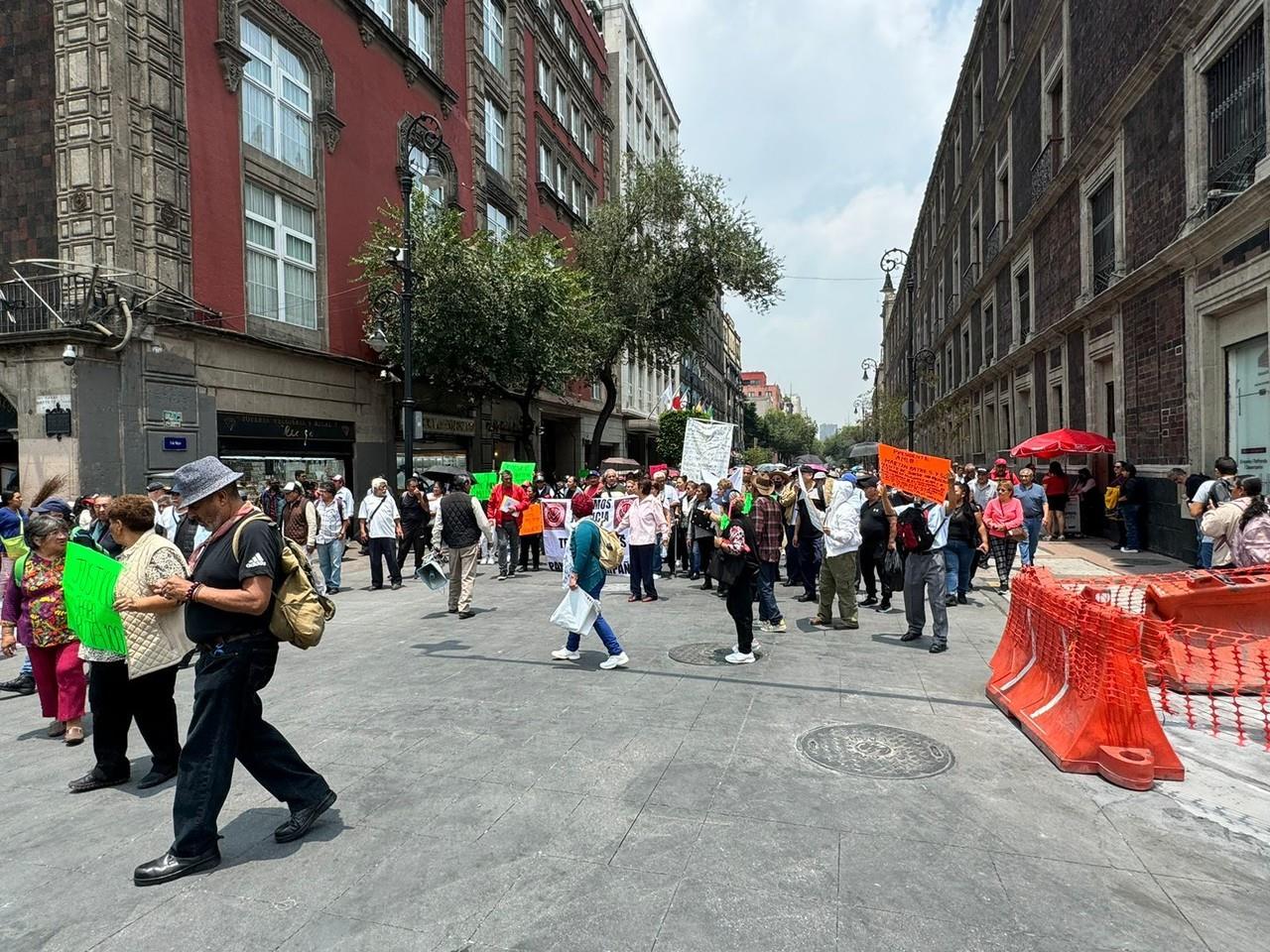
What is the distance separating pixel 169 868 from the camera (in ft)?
10.2

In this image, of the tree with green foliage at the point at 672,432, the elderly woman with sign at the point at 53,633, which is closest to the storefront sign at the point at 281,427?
the elderly woman with sign at the point at 53,633

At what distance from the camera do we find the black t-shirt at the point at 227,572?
10.3 feet

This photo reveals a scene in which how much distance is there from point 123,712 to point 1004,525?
999 centimetres

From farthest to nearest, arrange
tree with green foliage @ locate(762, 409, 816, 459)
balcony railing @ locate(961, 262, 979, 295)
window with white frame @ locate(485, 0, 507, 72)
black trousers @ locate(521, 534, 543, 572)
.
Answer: tree with green foliage @ locate(762, 409, 816, 459), balcony railing @ locate(961, 262, 979, 295), window with white frame @ locate(485, 0, 507, 72), black trousers @ locate(521, 534, 543, 572)

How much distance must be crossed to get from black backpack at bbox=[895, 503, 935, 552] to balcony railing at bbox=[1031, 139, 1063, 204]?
Result: 54.7 feet

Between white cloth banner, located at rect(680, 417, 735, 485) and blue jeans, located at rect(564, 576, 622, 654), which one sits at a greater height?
white cloth banner, located at rect(680, 417, 735, 485)

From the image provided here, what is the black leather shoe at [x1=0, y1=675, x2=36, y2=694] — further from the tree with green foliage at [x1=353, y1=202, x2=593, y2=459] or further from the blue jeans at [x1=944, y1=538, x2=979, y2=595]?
the tree with green foliage at [x1=353, y1=202, x2=593, y2=459]

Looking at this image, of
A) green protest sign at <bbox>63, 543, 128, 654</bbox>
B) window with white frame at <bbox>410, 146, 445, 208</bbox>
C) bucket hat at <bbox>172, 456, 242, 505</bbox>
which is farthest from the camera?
window with white frame at <bbox>410, 146, 445, 208</bbox>

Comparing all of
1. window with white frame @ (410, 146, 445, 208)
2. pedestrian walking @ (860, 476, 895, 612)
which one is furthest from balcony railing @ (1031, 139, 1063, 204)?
window with white frame @ (410, 146, 445, 208)

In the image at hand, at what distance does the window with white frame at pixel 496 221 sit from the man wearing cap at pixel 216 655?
24.0 meters

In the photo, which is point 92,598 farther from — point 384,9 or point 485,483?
point 384,9

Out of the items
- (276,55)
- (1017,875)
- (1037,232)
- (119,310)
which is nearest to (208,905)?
(1017,875)

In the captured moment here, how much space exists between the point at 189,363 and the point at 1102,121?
18.9 metres

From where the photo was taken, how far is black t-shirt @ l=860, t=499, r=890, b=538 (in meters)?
8.84
